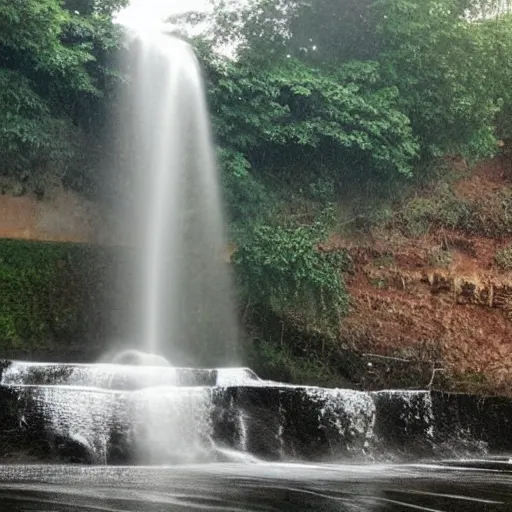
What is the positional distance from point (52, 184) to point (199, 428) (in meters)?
9.81

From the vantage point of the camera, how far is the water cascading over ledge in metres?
8.68

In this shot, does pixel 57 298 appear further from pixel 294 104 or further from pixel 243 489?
pixel 243 489

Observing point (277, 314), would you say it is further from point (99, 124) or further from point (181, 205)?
point (99, 124)

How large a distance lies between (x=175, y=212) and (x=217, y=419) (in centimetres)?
770

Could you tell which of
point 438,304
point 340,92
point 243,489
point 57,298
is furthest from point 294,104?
point 243,489

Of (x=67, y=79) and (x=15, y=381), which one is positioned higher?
(x=67, y=79)

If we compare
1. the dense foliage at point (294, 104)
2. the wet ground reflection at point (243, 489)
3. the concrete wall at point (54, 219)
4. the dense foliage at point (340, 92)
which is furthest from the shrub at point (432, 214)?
the wet ground reflection at point (243, 489)

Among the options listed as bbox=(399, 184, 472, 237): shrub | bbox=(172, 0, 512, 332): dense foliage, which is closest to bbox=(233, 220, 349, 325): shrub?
bbox=(172, 0, 512, 332): dense foliage

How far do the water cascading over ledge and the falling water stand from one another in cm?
400

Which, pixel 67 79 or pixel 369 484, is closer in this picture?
pixel 369 484

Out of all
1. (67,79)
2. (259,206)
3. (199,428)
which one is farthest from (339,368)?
(67,79)

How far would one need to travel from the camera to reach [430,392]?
12.0 m

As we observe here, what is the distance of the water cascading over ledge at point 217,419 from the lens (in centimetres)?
868

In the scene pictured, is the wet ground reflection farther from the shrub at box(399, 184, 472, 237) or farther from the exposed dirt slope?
the shrub at box(399, 184, 472, 237)
